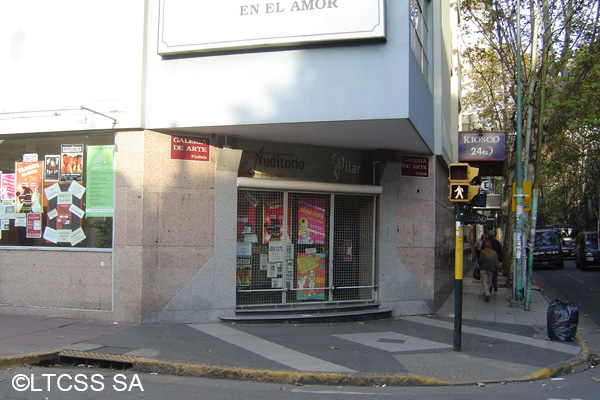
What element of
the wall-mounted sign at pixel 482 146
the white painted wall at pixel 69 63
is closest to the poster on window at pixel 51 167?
the white painted wall at pixel 69 63

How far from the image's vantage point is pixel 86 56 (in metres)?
10.7

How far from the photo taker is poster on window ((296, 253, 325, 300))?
11.9 m

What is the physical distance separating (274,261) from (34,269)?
4.66 meters

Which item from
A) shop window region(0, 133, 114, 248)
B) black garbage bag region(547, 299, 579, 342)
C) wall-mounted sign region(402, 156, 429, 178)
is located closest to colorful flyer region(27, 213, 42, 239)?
shop window region(0, 133, 114, 248)

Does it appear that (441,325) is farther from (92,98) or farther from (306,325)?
(92,98)

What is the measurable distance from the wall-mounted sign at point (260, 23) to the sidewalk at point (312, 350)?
5.05 metres

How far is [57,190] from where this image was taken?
11.1m

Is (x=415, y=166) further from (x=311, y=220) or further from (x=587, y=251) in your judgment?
(x=587, y=251)

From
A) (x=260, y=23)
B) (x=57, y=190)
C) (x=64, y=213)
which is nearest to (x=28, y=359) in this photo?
(x=64, y=213)

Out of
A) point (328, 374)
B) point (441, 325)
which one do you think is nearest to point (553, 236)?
point (441, 325)

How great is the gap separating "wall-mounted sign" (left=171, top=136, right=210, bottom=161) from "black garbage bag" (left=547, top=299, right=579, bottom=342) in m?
6.95

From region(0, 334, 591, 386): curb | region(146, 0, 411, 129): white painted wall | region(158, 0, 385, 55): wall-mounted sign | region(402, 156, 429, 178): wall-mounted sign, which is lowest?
region(0, 334, 591, 386): curb

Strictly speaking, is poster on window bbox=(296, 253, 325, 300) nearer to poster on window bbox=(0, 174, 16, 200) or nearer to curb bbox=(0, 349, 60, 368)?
curb bbox=(0, 349, 60, 368)

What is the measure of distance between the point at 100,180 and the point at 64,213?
103 centimetres
